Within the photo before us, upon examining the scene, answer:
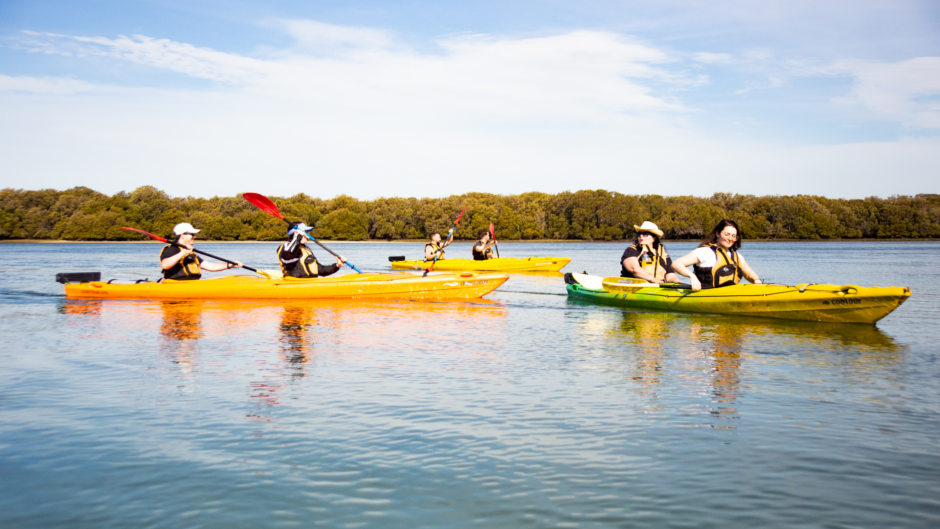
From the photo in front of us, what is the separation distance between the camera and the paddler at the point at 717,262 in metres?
11.2

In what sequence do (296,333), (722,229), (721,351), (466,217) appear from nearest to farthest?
(721,351), (296,333), (722,229), (466,217)

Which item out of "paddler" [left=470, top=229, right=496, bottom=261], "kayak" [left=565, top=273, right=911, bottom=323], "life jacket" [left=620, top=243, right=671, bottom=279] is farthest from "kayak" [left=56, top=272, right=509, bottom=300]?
"paddler" [left=470, top=229, right=496, bottom=261]

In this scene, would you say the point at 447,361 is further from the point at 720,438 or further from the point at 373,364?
the point at 720,438

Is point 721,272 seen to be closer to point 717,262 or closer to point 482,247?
point 717,262

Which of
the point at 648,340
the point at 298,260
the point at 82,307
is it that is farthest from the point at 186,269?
the point at 648,340

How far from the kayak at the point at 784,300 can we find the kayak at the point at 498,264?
11707 mm

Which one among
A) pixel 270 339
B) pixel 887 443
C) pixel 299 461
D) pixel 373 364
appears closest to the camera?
pixel 299 461

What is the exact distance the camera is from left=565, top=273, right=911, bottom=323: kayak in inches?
432

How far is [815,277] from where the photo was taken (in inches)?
1019

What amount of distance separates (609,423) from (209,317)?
9028 mm

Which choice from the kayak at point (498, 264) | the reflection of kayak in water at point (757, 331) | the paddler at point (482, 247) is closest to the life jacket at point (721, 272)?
the reflection of kayak in water at point (757, 331)

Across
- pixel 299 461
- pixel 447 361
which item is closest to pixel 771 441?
pixel 299 461

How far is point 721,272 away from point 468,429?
25.1ft

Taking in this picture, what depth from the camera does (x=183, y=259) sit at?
589 inches
